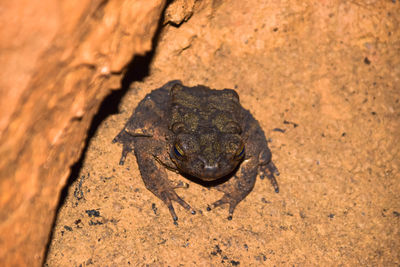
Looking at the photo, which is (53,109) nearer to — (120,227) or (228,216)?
(120,227)

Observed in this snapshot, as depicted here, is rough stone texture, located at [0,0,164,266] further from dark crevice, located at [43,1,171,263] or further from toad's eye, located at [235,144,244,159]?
toad's eye, located at [235,144,244,159]

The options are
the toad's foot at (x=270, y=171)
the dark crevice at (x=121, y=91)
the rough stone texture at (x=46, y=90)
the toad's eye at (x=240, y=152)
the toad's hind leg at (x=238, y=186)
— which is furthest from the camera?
the toad's foot at (x=270, y=171)

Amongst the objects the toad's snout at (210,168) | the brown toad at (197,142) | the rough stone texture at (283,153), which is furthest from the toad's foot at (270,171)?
the toad's snout at (210,168)

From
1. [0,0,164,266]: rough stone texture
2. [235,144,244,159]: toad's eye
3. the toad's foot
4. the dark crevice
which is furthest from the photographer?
the toad's foot

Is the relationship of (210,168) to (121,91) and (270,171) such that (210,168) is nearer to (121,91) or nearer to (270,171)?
(270,171)

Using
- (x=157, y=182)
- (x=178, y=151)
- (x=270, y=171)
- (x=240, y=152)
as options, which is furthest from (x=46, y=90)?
(x=270, y=171)

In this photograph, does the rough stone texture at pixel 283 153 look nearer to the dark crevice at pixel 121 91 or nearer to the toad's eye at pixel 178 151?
the dark crevice at pixel 121 91

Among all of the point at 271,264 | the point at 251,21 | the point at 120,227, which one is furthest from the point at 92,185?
the point at 251,21

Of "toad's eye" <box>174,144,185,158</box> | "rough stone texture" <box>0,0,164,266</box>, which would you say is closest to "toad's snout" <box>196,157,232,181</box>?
"toad's eye" <box>174,144,185,158</box>
